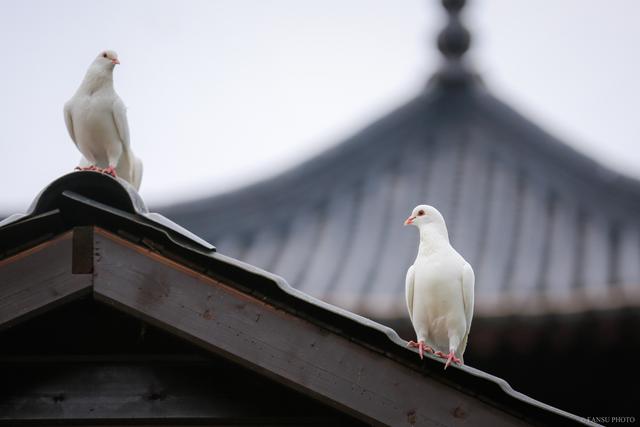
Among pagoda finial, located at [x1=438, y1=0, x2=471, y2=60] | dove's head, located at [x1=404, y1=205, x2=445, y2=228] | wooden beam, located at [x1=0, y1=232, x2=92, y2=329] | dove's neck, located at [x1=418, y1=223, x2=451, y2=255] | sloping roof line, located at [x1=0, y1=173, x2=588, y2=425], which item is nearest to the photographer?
sloping roof line, located at [x1=0, y1=173, x2=588, y2=425]

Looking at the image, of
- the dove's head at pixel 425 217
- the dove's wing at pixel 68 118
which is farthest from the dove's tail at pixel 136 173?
the dove's head at pixel 425 217

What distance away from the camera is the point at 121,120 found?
4012mm

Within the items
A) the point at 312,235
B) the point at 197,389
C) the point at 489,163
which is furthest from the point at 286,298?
the point at 489,163

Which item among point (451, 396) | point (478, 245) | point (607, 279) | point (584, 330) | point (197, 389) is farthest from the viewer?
point (478, 245)

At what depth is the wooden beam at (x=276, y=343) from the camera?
318cm

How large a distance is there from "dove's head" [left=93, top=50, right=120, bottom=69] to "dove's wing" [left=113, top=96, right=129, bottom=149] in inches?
5.3

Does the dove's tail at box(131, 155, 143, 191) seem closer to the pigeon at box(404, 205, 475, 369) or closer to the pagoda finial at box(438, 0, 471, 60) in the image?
the pigeon at box(404, 205, 475, 369)

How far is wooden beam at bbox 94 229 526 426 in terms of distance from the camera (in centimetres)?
318

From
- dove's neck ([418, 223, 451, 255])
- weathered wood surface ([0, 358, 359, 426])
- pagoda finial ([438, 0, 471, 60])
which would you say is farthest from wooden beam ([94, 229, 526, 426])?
pagoda finial ([438, 0, 471, 60])

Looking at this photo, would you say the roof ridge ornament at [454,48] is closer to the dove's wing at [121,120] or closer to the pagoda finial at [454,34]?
the pagoda finial at [454,34]

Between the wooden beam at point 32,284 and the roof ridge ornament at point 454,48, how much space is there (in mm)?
5179

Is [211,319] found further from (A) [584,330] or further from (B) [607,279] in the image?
(B) [607,279]

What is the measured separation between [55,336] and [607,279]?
11.2 ft

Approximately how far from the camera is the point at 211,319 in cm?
328
